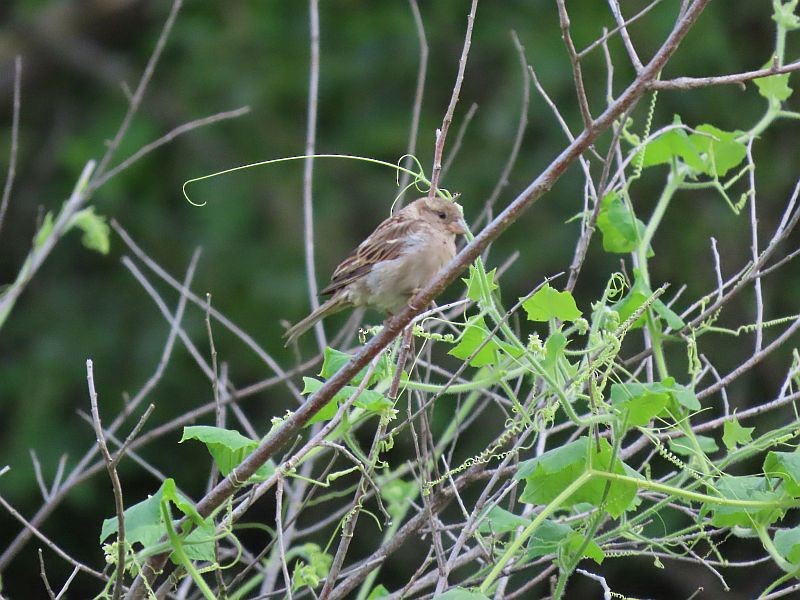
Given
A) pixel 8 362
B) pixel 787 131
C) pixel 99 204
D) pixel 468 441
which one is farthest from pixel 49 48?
pixel 787 131

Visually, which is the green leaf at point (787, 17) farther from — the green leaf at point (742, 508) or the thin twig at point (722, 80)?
the green leaf at point (742, 508)

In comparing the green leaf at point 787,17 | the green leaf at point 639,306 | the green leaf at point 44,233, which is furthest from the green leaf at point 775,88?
the green leaf at point 44,233

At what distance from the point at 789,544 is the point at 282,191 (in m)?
5.74

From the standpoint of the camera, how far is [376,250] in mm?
4164

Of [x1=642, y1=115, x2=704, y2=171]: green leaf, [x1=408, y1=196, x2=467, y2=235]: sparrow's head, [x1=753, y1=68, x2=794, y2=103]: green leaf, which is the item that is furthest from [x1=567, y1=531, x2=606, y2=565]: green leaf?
[x1=408, y1=196, x2=467, y2=235]: sparrow's head

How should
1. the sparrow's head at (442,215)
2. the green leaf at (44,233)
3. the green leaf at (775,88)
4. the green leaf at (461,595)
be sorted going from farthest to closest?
the sparrow's head at (442,215)
the green leaf at (44,233)
the green leaf at (775,88)
the green leaf at (461,595)

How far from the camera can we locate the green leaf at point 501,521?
93.3 inches

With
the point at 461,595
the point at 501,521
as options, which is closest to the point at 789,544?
the point at 501,521

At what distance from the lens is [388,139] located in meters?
7.34

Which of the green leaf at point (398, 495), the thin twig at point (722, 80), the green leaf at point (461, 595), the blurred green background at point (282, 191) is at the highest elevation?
the thin twig at point (722, 80)

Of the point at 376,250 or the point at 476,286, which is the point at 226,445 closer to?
the point at 476,286

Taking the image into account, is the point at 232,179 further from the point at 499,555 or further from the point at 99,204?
the point at 499,555

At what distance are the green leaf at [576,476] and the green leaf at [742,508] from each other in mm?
191

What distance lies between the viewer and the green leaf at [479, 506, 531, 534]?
2.37 meters
